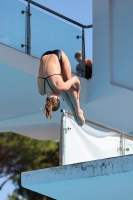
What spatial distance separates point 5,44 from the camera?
41.9 ft

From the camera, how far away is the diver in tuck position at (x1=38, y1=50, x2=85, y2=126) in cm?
818

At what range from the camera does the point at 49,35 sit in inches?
545

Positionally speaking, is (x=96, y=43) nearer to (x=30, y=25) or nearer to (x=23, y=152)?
(x=30, y=25)

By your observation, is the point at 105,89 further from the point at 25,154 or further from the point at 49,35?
the point at 25,154

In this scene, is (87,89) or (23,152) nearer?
(87,89)

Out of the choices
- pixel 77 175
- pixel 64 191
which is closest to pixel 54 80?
pixel 77 175

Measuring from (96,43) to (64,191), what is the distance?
16.1 ft

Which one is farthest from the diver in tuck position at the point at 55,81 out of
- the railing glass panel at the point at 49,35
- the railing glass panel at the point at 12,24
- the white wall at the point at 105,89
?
the white wall at the point at 105,89

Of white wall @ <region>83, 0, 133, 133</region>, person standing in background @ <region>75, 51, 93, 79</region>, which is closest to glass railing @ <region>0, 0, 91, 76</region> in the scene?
person standing in background @ <region>75, 51, 93, 79</region>

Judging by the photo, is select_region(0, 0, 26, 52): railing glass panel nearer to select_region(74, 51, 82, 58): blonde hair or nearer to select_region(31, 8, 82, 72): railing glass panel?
select_region(31, 8, 82, 72): railing glass panel

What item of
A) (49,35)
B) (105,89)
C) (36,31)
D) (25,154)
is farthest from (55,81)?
(25,154)

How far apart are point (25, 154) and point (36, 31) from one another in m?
18.7

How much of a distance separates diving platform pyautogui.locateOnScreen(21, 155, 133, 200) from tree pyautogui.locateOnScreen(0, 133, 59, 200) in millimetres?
19508

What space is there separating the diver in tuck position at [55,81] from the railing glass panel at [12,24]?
447 cm
